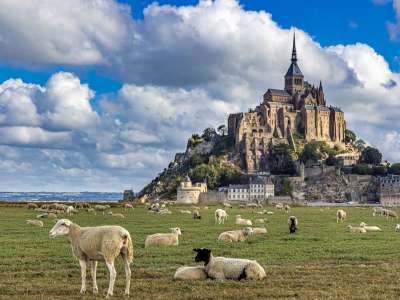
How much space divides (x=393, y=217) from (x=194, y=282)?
153ft

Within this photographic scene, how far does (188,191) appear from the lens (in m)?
169

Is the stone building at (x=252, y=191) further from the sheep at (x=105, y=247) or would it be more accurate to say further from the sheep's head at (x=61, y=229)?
the sheep at (x=105, y=247)

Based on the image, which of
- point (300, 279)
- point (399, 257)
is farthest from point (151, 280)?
point (399, 257)

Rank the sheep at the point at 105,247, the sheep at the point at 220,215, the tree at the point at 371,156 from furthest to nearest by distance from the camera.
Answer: the tree at the point at 371,156 < the sheep at the point at 220,215 < the sheep at the point at 105,247

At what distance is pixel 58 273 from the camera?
18.6 metres

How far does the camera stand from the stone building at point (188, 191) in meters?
167

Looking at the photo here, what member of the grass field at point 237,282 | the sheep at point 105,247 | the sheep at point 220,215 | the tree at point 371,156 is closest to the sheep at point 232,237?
the grass field at point 237,282

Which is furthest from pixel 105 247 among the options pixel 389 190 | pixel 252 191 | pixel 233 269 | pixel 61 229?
pixel 389 190

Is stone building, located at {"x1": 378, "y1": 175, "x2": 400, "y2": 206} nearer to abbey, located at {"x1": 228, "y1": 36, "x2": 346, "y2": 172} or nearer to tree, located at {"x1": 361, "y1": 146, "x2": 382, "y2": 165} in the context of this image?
tree, located at {"x1": 361, "y1": 146, "x2": 382, "y2": 165}

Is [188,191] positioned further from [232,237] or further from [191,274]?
[191,274]

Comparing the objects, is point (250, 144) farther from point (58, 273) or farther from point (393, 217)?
point (58, 273)

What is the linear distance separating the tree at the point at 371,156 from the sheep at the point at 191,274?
575 ft

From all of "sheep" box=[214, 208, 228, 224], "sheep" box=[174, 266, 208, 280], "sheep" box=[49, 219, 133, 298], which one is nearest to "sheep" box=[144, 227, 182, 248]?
"sheep" box=[174, 266, 208, 280]

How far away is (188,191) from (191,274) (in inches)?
5968
